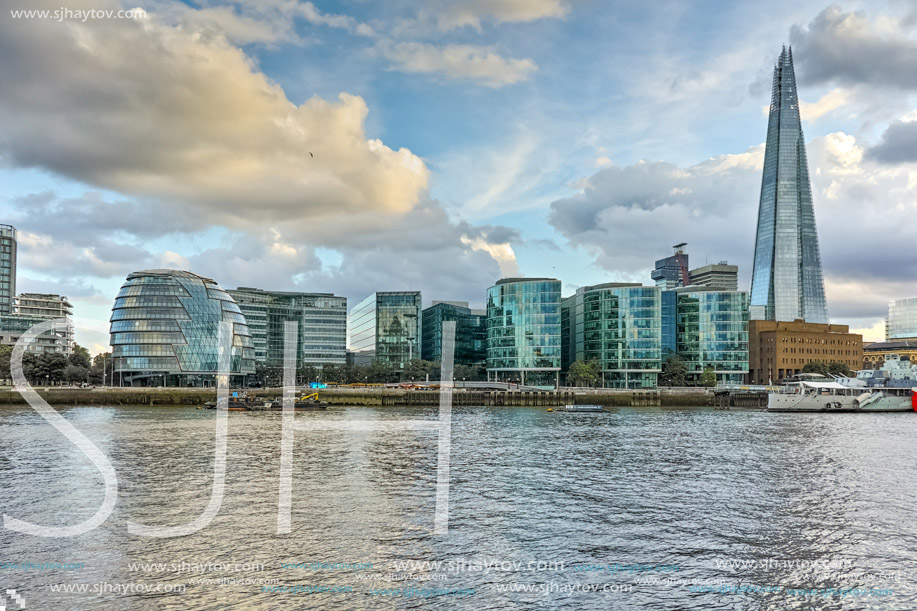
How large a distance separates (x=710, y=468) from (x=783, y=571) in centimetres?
2405

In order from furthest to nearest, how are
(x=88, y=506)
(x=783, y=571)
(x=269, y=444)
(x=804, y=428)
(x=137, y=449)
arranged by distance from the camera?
(x=804, y=428) < (x=269, y=444) < (x=137, y=449) < (x=88, y=506) < (x=783, y=571)

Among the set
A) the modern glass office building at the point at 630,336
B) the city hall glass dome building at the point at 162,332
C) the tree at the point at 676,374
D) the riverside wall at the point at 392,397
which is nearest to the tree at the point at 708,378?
the tree at the point at 676,374

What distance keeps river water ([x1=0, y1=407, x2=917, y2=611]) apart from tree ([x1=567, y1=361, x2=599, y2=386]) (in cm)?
12225

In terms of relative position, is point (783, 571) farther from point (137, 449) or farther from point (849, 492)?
point (137, 449)

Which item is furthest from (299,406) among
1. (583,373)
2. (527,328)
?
(583,373)

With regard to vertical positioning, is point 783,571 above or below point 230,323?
below

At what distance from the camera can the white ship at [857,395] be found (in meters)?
128

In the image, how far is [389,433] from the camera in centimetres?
6988

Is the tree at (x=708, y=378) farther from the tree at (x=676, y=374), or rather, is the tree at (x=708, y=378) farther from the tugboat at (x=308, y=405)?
the tugboat at (x=308, y=405)

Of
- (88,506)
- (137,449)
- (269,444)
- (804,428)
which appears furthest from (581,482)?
(804,428)

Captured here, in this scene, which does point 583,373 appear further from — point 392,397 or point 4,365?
point 4,365

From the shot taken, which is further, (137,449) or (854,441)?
(854,441)

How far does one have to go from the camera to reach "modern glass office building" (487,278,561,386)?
184375mm

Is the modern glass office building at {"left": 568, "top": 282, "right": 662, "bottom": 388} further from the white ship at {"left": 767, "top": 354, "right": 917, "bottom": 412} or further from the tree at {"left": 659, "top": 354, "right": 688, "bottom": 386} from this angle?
the white ship at {"left": 767, "top": 354, "right": 917, "bottom": 412}
